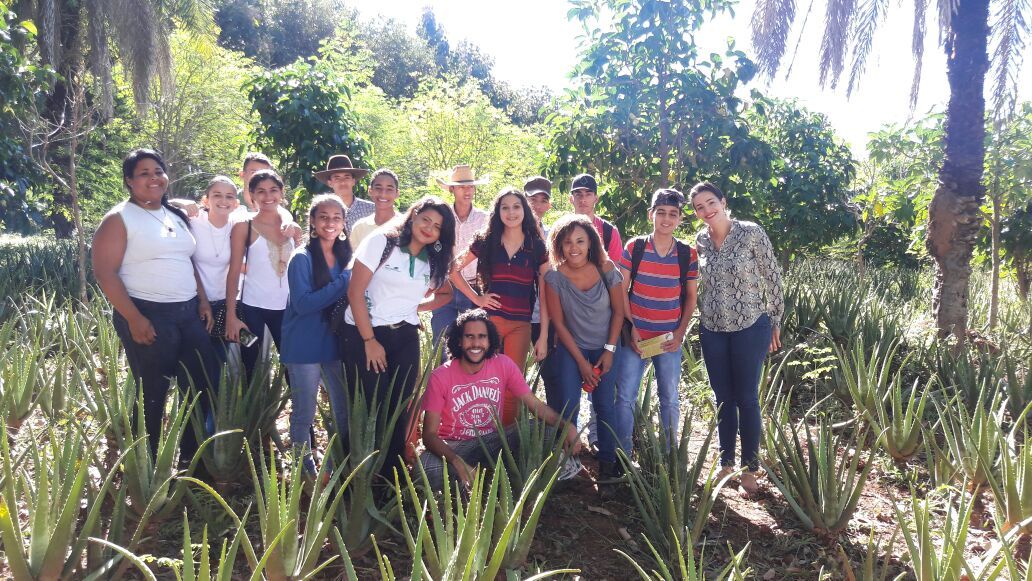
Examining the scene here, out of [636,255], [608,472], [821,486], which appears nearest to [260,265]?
[636,255]

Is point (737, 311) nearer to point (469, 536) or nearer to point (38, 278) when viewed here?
point (469, 536)

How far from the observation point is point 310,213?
121 inches

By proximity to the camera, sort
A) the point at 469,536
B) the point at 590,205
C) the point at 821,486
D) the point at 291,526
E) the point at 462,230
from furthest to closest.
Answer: the point at 462,230 → the point at 590,205 → the point at 821,486 → the point at 291,526 → the point at 469,536

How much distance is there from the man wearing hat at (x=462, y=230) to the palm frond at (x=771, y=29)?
3.42 m

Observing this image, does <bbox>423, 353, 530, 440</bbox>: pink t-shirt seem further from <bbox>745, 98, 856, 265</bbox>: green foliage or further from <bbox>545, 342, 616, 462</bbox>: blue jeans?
<bbox>745, 98, 856, 265</bbox>: green foliage

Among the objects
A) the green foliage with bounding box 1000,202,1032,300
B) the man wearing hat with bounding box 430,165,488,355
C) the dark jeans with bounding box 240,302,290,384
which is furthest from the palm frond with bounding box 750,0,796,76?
the dark jeans with bounding box 240,302,290,384

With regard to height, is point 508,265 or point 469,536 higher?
point 508,265

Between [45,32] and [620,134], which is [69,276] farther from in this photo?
[620,134]

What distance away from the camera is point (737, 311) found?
3404 millimetres

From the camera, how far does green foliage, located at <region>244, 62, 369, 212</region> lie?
7078 millimetres

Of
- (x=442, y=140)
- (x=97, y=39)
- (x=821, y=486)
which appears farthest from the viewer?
(x=442, y=140)

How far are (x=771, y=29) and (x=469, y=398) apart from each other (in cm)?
496

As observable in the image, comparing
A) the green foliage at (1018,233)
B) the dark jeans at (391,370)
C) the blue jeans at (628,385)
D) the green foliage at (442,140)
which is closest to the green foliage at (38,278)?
the dark jeans at (391,370)

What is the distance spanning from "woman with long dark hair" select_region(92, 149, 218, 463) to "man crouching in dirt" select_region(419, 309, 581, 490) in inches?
38.9
